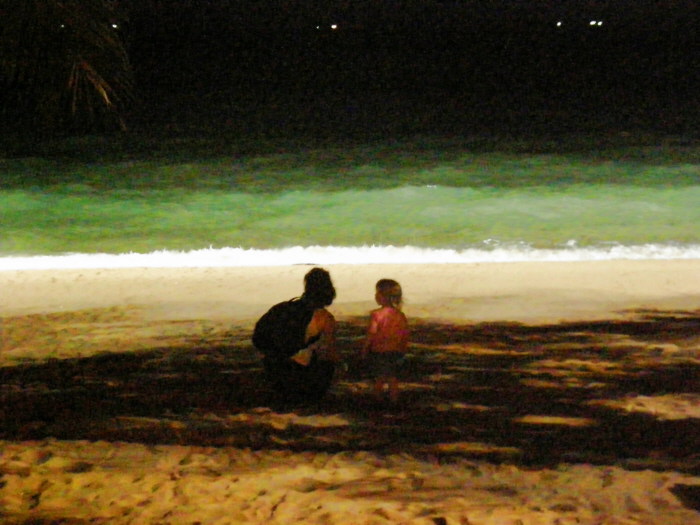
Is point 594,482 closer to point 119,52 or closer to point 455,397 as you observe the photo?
point 455,397

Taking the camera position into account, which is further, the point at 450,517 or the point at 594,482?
the point at 594,482

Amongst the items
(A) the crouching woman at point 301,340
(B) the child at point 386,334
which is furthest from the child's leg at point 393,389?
(A) the crouching woman at point 301,340

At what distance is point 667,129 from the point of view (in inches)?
1827

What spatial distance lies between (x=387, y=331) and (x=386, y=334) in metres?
0.02

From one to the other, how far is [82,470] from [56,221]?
18924 mm

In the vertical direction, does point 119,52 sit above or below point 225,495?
above

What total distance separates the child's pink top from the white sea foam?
8951mm

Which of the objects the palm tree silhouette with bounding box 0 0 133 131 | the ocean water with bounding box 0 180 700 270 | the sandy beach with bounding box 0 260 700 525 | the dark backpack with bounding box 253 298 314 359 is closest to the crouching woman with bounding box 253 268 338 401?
the dark backpack with bounding box 253 298 314 359

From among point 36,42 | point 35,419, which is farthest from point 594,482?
point 36,42

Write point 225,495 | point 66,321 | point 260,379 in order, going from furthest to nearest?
point 66,321 → point 260,379 → point 225,495

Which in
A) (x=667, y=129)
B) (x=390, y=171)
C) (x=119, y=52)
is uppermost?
(x=667, y=129)

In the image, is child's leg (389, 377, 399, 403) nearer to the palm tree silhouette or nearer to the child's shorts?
the child's shorts

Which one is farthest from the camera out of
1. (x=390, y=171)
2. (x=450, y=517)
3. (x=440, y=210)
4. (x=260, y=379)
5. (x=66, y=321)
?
(x=390, y=171)

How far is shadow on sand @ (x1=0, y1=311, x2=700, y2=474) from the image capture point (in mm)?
5311
